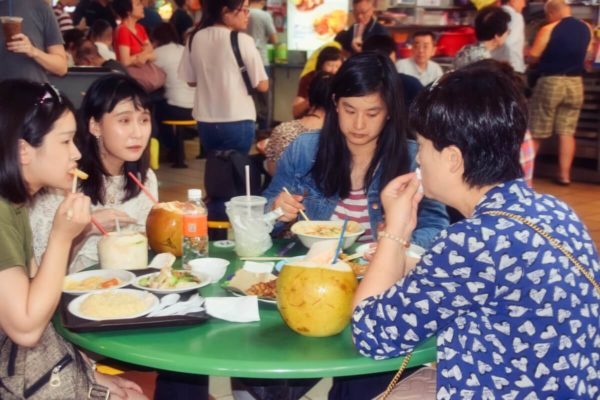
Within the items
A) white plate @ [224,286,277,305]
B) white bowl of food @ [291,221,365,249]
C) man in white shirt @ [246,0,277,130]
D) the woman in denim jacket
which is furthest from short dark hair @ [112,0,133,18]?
white plate @ [224,286,277,305]

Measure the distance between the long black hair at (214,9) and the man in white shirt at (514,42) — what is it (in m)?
3.36

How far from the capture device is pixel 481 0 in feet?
27.5

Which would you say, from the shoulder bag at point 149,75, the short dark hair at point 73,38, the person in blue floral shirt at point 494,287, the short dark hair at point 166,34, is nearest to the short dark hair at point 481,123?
the person in blue floral shirt at point 494,287

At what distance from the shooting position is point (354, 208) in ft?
8.77

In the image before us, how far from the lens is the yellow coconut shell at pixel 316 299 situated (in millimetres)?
1549

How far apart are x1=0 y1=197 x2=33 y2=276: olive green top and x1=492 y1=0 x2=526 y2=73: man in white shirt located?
628 cm

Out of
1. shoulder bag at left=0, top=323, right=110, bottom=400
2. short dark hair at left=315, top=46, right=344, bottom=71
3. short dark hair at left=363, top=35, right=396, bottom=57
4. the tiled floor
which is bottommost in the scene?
the tiled floor

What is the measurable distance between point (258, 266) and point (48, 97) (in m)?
0.72

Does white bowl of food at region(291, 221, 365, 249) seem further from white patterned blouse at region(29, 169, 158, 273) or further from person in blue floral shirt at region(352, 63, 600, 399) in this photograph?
person in blue floral shirt at region(352, 63, 600, 399)

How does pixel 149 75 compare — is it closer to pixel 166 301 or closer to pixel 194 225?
pixel 194 225

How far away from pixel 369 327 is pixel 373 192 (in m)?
1.21

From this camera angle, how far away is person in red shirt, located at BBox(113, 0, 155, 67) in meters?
7.15

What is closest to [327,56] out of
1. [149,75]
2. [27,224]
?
[149,75]

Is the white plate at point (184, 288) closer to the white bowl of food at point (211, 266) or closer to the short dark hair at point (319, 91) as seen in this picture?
the white bowl of food at point (211, 266)
